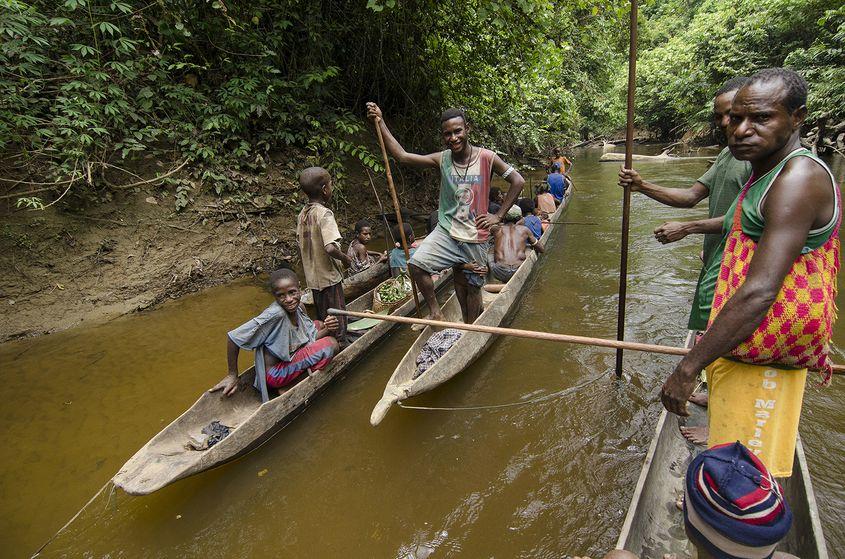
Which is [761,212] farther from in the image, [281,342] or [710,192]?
[281,342]

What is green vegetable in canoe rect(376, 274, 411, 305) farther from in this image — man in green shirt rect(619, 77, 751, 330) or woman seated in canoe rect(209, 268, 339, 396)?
man in green shirt rect(619, 77, 751, 330)

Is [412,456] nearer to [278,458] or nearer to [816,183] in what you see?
[278,458]

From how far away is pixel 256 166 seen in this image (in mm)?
6664

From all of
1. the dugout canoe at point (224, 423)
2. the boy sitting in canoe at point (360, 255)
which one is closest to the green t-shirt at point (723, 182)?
the dugout canoe at point (224, 423)

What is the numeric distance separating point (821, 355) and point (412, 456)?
7.83 feet

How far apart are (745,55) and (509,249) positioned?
1585 cm

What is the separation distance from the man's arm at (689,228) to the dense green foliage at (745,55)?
43.1 feet

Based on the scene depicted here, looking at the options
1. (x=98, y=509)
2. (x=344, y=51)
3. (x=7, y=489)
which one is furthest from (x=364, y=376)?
(x=344, y=51)

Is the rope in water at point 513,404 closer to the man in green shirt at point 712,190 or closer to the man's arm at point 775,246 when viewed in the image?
the man in green shirt at point 712,190

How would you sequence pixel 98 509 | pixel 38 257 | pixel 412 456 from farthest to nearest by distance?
pixel 38 257
pixel 412 456
pixel 98 509

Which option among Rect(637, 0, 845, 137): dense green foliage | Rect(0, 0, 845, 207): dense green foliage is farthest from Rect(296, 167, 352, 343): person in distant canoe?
Rect(637, 0, 845, 137): dense green foliage

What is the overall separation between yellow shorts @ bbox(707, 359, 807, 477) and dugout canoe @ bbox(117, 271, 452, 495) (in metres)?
2.69

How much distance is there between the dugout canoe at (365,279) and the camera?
5625 millimetres

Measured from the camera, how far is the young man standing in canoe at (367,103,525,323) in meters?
3.56
